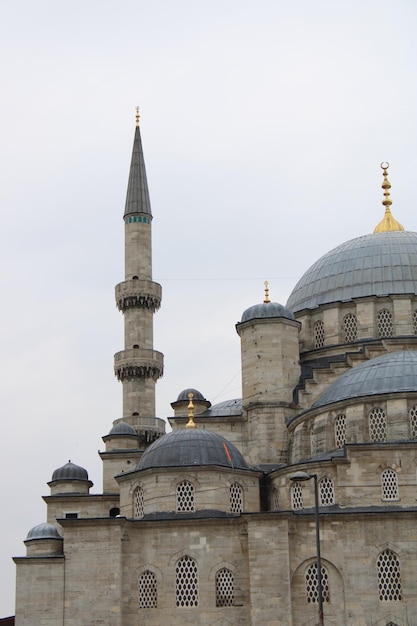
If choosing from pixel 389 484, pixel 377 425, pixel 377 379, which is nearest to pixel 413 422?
pixel 377 425

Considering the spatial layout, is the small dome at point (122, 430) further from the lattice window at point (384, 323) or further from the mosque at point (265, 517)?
the lattice window at point (384, 323)

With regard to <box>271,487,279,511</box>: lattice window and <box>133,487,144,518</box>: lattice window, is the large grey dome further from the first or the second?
<box>133,487,144,518</box>: lattice window

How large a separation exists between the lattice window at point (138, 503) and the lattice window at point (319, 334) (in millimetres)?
10416

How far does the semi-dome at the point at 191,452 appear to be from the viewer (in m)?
32.9

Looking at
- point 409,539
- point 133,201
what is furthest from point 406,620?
point 133,201

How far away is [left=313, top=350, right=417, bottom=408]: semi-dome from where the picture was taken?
33.3m

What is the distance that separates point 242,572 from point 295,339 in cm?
981

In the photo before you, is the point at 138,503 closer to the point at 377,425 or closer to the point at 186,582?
the point at 186,582

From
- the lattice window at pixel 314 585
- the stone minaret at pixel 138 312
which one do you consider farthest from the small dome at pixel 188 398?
the lattice window at pixel 314 585

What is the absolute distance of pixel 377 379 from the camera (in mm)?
33844

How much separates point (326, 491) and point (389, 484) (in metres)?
1.75

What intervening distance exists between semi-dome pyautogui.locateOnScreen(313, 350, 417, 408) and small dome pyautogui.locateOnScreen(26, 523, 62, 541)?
8543 millimetres

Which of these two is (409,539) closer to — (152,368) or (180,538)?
(180,538)

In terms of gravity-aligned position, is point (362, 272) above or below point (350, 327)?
above
